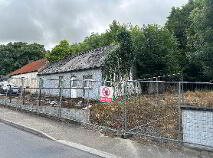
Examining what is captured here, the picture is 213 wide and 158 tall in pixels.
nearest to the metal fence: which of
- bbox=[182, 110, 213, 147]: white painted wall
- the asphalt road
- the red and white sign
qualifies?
bbox=[182, 110, 213, 147]: white painted wall

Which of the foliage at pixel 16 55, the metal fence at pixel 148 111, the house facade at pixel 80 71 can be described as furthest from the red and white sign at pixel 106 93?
the foliage at pixel 16 55

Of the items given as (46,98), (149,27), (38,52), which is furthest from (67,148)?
(38,52)

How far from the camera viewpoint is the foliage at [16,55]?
50.8 metres

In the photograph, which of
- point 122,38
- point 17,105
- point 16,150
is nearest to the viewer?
point 16,150

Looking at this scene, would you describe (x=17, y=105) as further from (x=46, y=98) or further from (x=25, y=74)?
(x=25, y=74)

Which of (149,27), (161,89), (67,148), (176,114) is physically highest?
(149,27)

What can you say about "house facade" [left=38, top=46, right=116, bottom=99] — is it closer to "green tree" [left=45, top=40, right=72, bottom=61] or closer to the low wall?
the low wall

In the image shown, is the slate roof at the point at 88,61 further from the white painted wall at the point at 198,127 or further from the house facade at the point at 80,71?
the white painted wall at the point at 198,127

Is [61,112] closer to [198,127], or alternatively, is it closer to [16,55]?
[198,127]

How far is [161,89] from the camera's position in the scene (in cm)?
1093

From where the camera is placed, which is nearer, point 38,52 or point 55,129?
point 55,129

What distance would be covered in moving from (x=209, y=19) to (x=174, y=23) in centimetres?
1460

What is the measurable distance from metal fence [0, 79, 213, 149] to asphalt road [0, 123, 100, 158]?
2.02m

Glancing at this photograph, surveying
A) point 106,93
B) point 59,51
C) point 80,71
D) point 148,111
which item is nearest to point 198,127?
point 106,93
